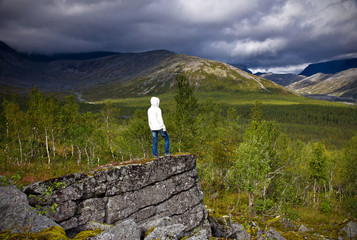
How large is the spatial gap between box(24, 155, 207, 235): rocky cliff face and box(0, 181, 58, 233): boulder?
2.54 ft

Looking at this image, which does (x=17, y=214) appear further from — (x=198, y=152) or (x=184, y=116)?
(x=198, y=152)

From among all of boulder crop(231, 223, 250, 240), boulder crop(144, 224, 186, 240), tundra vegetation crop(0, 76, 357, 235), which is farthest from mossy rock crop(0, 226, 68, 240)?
tundra vegetation crop(0, 76, 357, 235)

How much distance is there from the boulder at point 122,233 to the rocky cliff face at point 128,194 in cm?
394

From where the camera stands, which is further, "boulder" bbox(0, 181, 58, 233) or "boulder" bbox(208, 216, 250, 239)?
"boulder" bbox(208, 216, 250, 239)

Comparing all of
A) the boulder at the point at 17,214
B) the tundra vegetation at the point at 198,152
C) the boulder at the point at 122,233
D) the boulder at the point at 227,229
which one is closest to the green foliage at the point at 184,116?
the tundra vegetation at the point at 198,152

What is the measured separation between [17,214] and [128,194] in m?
5.81

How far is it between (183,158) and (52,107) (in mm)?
38708

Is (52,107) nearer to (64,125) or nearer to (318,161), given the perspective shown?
(64,125)

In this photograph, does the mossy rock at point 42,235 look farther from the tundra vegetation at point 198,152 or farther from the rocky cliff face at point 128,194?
the tundra vegetation at point 198,152

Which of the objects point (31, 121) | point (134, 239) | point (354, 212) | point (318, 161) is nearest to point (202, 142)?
point (134, 239)

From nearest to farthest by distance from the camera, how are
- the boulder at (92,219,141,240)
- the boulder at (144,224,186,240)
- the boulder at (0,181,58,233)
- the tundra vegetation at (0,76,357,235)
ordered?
1. the boulder at (92,219,141,240)
2. the boulder at (144,224,186,240)
3. the boulder at (0,181,58,233)
4. the tundra vegetation at (0,76,357,235)

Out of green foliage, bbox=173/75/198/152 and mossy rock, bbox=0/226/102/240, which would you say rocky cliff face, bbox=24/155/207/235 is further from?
green foliage, bbox=173/75/198/152

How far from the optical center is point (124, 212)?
12227 mm

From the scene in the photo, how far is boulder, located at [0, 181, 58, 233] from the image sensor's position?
7.77m
